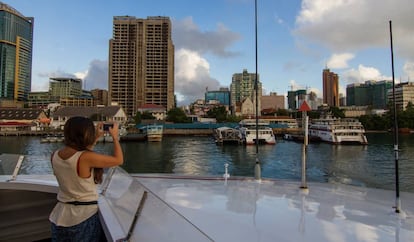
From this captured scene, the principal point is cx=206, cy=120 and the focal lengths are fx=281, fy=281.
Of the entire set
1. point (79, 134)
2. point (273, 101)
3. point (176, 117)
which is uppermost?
point (273, 101)

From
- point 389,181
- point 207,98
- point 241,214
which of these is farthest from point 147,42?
point 241,214

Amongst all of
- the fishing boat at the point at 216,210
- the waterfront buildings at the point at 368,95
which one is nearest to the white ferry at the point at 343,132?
the fishing boat at the point at 216,210

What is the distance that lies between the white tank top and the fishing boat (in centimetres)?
19

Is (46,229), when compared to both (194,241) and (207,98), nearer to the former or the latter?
(194,241)

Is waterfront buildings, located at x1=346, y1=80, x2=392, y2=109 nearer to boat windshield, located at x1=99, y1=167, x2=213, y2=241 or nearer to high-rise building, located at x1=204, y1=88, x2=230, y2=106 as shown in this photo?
high-rise building, located at x1=204, y1=88, x2=230, y2=106

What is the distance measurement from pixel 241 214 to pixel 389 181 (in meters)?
15.4

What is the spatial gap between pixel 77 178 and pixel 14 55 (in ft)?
503

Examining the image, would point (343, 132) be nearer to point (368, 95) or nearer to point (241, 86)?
point (368, 95)

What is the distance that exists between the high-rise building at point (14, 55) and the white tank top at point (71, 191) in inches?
5769

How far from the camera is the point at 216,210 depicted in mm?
3168

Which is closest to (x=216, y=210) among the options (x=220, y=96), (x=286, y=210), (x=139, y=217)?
(x=286, y=210)

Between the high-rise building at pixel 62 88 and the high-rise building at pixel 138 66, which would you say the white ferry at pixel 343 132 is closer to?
the high-rise building at pixel 138 66

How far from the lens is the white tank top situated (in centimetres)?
190

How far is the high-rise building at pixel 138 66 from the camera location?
11894 centimetres
